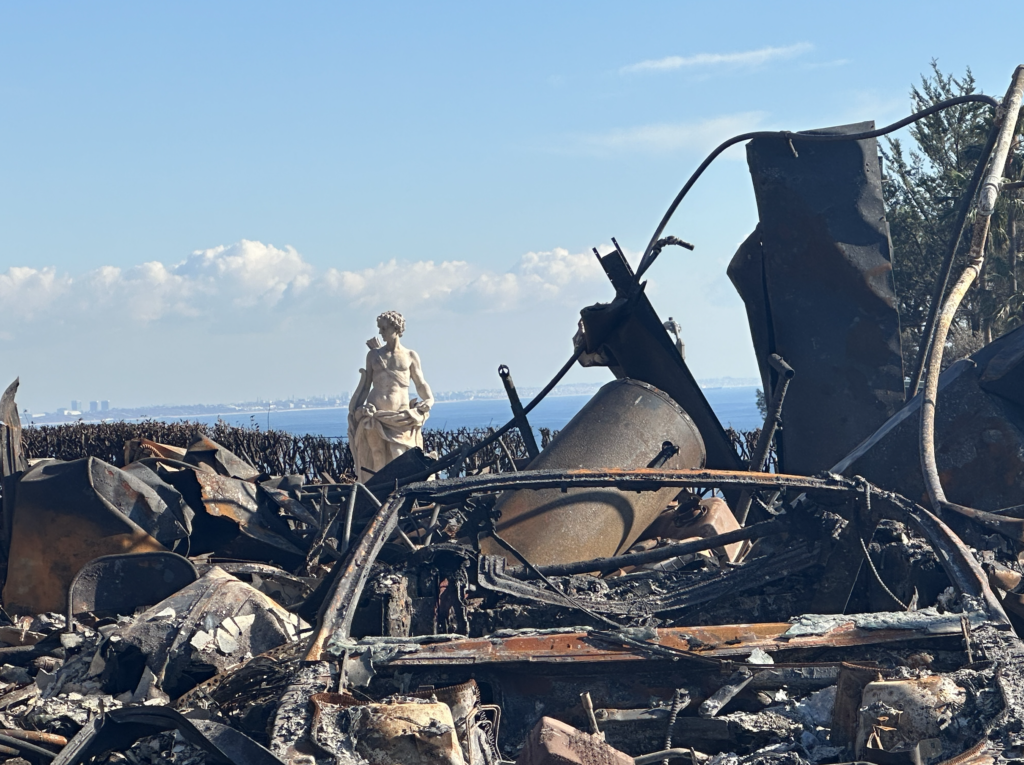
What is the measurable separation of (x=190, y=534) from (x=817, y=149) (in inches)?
231

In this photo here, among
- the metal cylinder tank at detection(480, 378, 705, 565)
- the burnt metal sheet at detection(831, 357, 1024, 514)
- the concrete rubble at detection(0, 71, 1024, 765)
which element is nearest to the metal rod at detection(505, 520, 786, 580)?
the concrete rubble at detection(0, 71, 1024, 765)

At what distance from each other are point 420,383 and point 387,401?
0.47 metres

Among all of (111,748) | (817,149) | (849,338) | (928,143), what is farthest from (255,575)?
(928,143)

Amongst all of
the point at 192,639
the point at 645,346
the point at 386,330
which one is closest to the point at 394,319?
the point at 386,330

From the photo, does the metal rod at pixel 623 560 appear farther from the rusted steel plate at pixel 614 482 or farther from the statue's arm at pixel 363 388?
the statue's arm at pixel 363 388

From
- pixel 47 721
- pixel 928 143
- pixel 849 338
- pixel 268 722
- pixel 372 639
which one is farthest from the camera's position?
pixel 928 143

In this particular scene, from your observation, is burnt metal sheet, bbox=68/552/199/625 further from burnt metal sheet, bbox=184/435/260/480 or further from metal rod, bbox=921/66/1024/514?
metal rod, bbox=921/66/1024/514

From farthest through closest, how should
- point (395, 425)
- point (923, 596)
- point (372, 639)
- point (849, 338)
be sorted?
point (395, 425), point (849, 338), point (923, 596), point (372, 639)

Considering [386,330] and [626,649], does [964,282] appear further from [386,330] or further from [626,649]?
[386,330]

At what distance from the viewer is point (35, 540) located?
7.30 m

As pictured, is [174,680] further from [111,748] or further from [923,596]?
[923,596]

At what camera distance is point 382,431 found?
11.9 m

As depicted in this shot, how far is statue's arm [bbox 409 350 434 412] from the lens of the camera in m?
12.0

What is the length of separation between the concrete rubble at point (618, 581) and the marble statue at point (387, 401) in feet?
9.83
